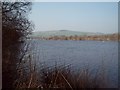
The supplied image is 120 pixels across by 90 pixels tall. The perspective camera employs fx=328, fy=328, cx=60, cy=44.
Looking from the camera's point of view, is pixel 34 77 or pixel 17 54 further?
pixel 17 54

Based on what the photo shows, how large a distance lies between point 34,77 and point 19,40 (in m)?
2.47

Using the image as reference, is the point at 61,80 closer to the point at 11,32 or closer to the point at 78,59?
the point at 11,32

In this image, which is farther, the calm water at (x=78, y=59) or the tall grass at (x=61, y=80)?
the calm water at (x=78, y=59)

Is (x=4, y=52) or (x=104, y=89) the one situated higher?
(x=4, y=52)

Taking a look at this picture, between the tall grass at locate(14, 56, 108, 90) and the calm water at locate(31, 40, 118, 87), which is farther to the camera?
the calm water at locate(31, 40, 118, 87)

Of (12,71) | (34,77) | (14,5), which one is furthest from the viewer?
(14,5)

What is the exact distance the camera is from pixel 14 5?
8.67 m

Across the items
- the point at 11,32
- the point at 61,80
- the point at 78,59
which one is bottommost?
the point at 78,59

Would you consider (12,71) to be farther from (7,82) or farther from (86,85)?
(86,85)

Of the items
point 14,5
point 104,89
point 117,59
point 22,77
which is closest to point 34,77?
point 22,77

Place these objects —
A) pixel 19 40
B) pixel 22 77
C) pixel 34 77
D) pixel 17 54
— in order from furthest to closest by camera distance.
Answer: pixel 19 40, pixel 17 54, pixel 22 77, pixel 34 77

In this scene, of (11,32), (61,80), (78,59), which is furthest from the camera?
(78,59)

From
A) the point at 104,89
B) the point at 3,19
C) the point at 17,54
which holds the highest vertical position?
the point at 3,19

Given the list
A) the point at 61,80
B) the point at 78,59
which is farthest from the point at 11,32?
the point at 78,59
